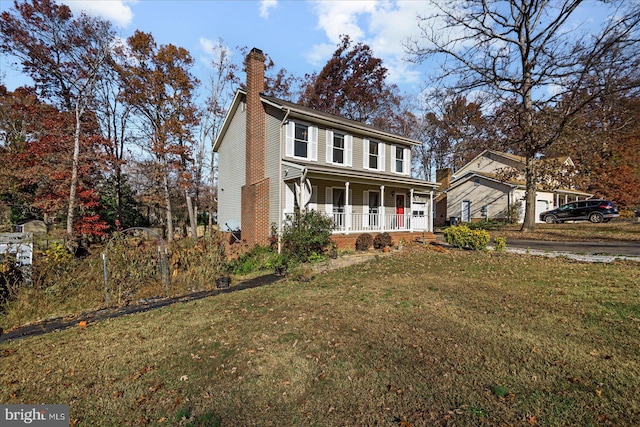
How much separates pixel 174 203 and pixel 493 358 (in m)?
28.9

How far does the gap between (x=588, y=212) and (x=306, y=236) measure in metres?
26.0

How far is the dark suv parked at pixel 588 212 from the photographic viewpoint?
76.2 feet

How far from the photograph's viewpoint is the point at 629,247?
42.9 ft

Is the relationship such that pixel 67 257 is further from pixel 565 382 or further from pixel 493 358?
pixel 565 382

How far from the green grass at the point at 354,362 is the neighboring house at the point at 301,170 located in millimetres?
6983

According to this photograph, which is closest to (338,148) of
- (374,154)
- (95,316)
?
(374,154)

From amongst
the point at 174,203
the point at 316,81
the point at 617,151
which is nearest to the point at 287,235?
the point at 174,203

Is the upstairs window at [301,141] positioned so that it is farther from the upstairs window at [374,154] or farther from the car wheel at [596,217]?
the car wheel at [596,217]

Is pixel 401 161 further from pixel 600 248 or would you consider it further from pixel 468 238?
pixel 600 248

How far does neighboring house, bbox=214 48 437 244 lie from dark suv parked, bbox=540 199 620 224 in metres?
17.0

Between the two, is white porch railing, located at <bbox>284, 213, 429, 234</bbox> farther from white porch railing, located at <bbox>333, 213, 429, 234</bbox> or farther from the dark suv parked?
the dark suv parked

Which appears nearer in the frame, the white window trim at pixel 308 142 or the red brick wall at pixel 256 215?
the red brick wall at pixel 256 215

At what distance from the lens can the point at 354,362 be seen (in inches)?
149

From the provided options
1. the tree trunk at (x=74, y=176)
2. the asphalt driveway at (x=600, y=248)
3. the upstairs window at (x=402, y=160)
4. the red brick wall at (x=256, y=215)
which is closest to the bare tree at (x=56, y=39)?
the tree trunk at (x=74, y=176)
